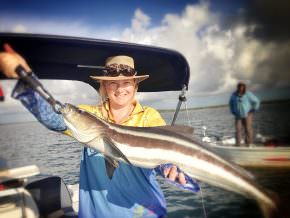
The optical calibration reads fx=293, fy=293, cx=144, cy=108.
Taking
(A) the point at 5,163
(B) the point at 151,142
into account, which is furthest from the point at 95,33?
(A) the point at 5,163

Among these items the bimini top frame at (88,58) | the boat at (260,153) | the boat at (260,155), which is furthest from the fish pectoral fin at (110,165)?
the boat at (260,155)

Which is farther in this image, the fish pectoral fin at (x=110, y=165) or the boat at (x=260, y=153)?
the boat at (x=260, y=153)

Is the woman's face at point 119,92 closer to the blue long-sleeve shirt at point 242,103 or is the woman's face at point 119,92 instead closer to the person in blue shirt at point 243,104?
the person in blue shirt at point 243,104

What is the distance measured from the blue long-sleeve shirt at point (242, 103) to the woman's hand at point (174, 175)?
3.25m

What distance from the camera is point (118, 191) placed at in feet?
7.04

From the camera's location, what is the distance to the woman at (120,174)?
83.0 inches

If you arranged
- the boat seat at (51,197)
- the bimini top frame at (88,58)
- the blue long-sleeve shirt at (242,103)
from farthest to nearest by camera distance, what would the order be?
the blue long-sleeve shirt at (242,103) < the boat seat at (51,197) < the bimini top frame at (88,58)

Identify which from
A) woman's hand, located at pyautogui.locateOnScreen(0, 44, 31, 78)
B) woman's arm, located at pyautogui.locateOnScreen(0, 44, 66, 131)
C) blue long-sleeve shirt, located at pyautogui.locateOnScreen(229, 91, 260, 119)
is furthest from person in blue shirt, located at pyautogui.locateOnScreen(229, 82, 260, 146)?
woman's hand, located at pyautogui.locateOnScreen(0, 44, 31, 78)

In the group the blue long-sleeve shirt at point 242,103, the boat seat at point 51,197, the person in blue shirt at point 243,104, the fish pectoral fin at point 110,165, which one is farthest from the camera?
the blue long-sleeve shirt at point 242,103

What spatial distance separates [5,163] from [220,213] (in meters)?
4.70

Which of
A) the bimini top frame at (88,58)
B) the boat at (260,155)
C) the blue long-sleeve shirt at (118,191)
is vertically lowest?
the boat at (260,155)

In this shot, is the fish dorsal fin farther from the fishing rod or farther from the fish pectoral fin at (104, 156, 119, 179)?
the fishing rod

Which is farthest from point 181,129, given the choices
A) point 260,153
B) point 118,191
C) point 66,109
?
point 260,153

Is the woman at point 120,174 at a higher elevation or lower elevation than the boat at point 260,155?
higher
